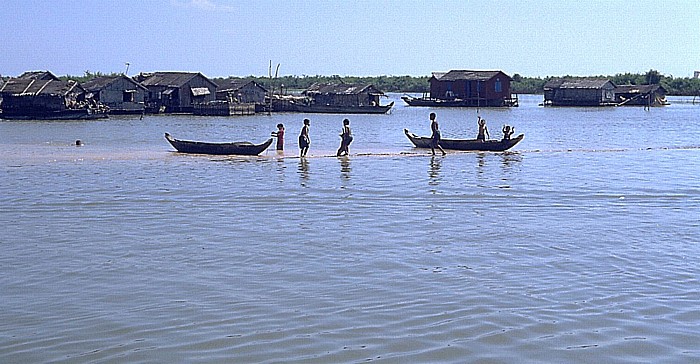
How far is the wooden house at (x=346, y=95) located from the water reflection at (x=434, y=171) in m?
43.6

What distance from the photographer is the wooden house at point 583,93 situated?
76.6 meters

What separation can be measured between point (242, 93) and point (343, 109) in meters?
8.36

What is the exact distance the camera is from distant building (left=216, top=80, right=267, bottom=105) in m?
61.7

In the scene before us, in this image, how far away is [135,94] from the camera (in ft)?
186

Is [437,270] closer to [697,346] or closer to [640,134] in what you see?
[697,346]

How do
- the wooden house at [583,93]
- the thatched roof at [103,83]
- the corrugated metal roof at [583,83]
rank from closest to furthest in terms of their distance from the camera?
1. the thatched roof at [103,83]
2. the wooden house at [583,93]
3. the corrugated metal roof at [583,83]

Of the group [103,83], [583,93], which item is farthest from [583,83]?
[103,83]

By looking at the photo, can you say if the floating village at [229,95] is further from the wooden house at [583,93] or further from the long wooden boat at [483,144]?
the long wooden boat at [483,144]

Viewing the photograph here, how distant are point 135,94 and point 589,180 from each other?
44.5 m

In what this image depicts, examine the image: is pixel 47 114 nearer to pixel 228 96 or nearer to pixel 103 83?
pixel 103 83

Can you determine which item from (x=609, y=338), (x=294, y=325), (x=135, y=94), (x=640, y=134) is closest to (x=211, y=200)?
(x=294, y=325)

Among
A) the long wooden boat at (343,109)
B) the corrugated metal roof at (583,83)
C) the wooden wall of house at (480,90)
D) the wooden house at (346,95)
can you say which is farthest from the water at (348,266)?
the corrugated metal roof at (583,83)

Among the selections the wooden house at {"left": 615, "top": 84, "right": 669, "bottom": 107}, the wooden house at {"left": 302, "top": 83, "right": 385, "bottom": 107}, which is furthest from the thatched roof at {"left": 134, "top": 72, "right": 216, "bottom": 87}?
the wooden house at {"left": 615, "top": 84, "right": 669, "bottom": 107}

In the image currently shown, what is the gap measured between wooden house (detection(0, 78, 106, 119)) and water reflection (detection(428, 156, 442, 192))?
110 ft
